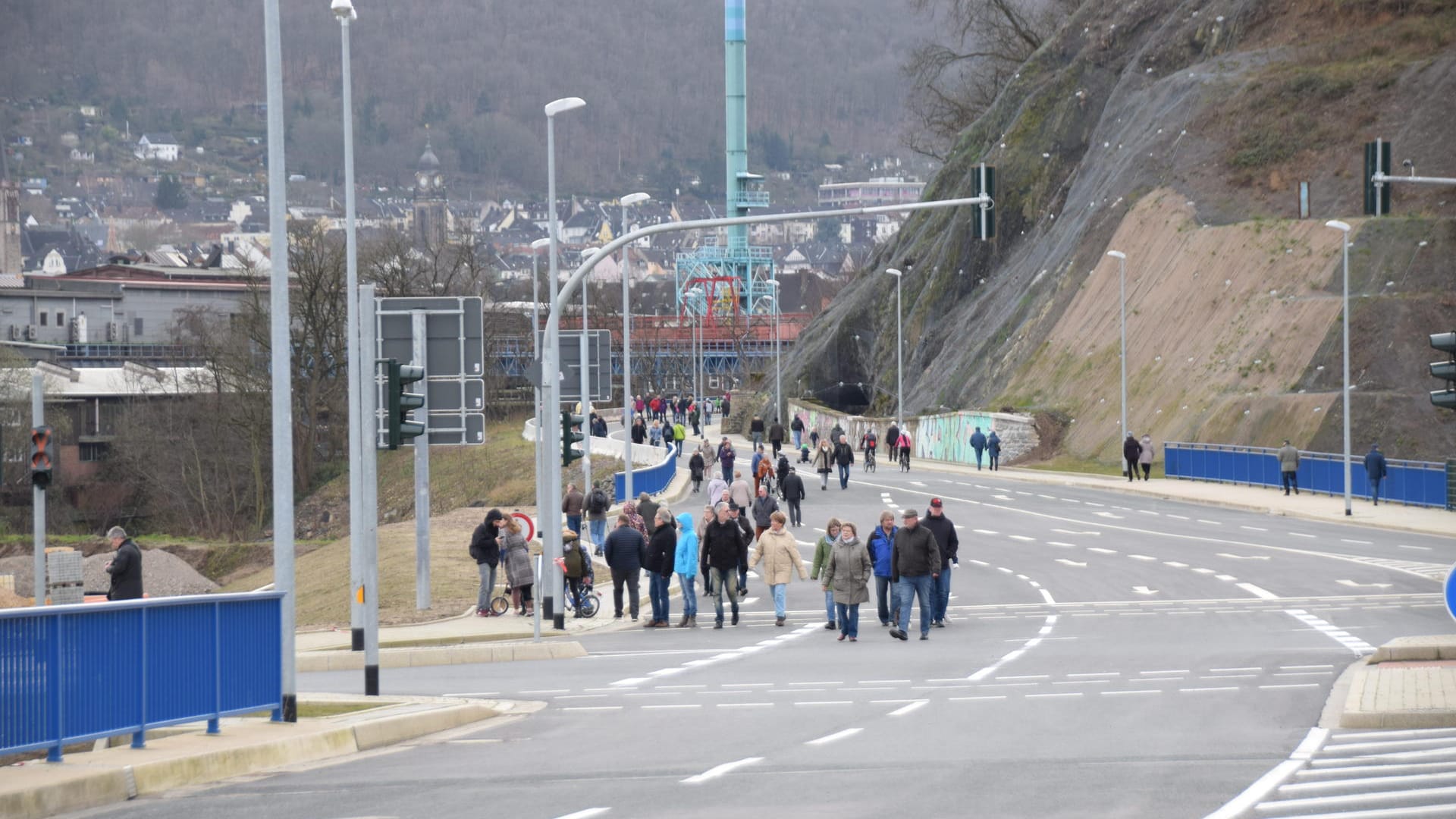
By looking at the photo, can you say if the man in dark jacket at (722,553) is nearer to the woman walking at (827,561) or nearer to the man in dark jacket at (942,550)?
the woman walking at (827,561)

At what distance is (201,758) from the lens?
12328 millimetres

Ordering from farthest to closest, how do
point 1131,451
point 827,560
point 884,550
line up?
point 1131,451, point 827,560, point 884,550

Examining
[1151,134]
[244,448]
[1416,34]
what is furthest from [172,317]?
[1416,34]

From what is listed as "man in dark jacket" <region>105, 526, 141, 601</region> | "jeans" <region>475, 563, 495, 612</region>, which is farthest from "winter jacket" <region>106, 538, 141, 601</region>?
"jeans" <region>475, 563, 495, 612</region>

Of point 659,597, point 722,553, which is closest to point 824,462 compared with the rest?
point 659,597

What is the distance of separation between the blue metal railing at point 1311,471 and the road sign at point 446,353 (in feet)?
93.8

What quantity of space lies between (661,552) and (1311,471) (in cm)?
2789

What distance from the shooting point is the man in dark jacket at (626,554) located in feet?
85.4

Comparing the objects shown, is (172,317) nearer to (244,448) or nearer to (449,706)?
(244,448)

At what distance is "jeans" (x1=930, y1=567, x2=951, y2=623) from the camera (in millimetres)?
23938

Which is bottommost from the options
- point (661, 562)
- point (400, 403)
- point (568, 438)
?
point (661, 562)

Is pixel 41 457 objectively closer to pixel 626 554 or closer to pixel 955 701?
pixel 626 554

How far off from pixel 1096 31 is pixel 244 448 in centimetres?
4519

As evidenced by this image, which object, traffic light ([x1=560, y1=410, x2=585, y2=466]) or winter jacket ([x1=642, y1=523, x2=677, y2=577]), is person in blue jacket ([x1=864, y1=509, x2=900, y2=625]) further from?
traffic light ([x1=560, y1=410, x2=585, y2=466])
